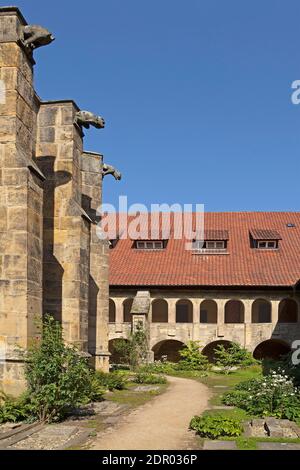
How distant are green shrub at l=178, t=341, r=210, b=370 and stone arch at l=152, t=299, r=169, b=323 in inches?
159

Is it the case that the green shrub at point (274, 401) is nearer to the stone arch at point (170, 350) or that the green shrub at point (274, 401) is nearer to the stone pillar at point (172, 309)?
the stone pillar at point (172, 309)

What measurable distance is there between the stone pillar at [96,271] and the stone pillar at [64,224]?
426 centimetres

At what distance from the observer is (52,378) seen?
10.4m

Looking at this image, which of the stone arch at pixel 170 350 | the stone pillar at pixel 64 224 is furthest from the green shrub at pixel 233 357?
the stone pillar at pixel 64 224

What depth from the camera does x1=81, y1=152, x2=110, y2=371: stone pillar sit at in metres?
19.7

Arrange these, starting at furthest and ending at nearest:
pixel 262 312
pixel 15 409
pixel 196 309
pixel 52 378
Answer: pixel 262 312 < pixel 196 309 < pixel 52 378 < pixel 15 409

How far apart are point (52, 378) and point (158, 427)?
222cm

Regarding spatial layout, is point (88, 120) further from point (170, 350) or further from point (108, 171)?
point (170, 350)

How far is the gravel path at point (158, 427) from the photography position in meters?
8.90

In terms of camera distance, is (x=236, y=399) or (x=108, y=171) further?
(x=108, y=171)

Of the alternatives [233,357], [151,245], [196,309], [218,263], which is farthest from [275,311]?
[151,245]

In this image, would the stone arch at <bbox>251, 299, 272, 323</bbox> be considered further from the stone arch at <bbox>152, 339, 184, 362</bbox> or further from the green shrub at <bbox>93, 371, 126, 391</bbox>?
the green shrub at <bbox>93, 371, 126, 391</bbox>

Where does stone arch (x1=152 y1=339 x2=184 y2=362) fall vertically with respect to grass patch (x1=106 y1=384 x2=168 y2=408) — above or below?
below

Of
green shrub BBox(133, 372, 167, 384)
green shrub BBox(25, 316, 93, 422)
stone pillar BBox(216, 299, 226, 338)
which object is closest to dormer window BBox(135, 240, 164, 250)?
stone pillar BBox(216, 299, 226, 338)
